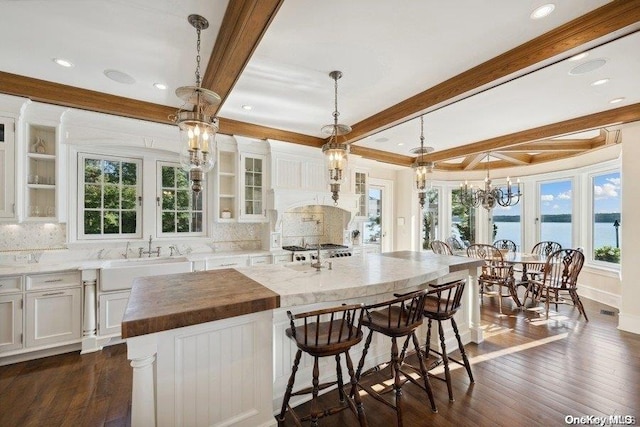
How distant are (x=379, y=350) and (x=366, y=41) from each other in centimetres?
274

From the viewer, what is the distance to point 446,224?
7.21 metres

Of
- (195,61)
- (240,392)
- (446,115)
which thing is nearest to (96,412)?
(240,392)

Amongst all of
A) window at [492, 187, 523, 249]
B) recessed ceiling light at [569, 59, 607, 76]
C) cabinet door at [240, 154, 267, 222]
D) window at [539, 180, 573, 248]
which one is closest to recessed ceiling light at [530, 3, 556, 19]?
recessed ceiling light at [569, 59, 607, 76]

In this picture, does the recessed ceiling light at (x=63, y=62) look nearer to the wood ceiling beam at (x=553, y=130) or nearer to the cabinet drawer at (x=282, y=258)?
the cabinet drawer at (x=282, y=258)

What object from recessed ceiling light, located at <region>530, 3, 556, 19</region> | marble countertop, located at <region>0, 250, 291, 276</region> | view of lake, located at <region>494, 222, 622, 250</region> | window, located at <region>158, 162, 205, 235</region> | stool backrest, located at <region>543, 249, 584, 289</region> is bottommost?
stool backrest, located at <region>543, 249, 584, 289</region>

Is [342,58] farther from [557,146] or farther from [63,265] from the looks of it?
[557,146]

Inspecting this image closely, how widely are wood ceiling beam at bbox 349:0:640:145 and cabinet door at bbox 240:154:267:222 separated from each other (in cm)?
218

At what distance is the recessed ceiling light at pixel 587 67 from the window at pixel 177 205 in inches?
175

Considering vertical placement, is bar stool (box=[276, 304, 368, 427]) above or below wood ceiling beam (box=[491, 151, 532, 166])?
below

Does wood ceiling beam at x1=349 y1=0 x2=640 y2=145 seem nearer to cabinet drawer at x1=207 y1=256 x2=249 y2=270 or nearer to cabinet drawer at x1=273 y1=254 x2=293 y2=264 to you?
cabinet drawer at x1=273 y1=254 x2=293 y2=264

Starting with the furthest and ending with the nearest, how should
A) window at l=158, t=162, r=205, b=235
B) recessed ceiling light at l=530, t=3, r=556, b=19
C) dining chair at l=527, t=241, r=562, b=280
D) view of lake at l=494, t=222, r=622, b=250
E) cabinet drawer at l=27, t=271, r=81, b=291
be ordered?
dining chair at l=527, t=241, r=562, b=280, view of lake at l=494, t=222, r=622, b=250, window at l=158, t=162, r=205, b=235, cabinet drawer at l=27, t=271, r=81, b=291, recessed ceiling light at l=530, t=3, r=556, b=19

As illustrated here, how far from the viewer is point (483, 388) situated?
2408 mm

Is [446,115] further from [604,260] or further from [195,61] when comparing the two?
[604,260]

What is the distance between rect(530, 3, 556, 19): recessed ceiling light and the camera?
1.82 meters
